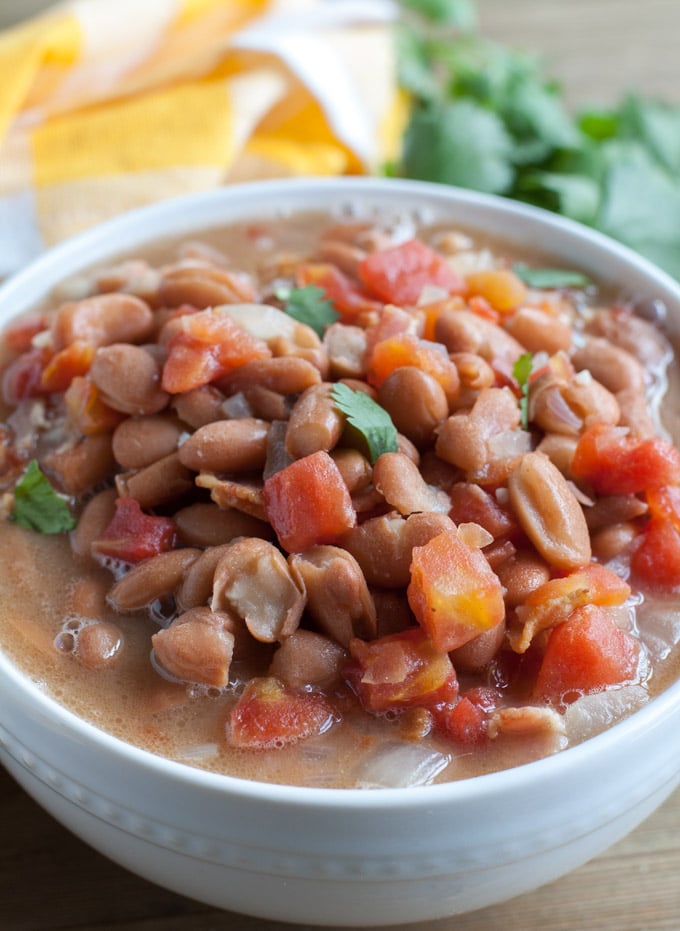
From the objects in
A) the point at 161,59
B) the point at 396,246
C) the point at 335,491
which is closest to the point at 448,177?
the point at 396,246

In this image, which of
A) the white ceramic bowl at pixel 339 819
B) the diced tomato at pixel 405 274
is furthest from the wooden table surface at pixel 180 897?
the diced tomato at pixel 405 274

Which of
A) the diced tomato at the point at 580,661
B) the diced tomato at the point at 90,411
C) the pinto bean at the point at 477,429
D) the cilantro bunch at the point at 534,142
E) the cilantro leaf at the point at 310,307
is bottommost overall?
the cilantro bunch at the point at 534,142

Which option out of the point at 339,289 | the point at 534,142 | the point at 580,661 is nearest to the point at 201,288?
the point at 339,289

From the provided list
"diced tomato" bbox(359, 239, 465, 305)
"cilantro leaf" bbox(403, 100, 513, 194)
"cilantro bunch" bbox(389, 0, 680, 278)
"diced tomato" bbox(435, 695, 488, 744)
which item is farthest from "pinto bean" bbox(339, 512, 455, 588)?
"cilantro leaf" bbox(403, 100, 513, 194)

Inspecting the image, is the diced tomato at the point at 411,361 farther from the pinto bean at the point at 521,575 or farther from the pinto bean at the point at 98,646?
the pinto bean at the point at 98,646

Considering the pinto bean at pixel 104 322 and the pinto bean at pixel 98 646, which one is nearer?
the pinto bean at pixel 98 646

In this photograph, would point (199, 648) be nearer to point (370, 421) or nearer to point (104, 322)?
point (370, 421)

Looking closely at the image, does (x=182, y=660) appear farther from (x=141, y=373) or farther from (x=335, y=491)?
(x=141, y=373)
